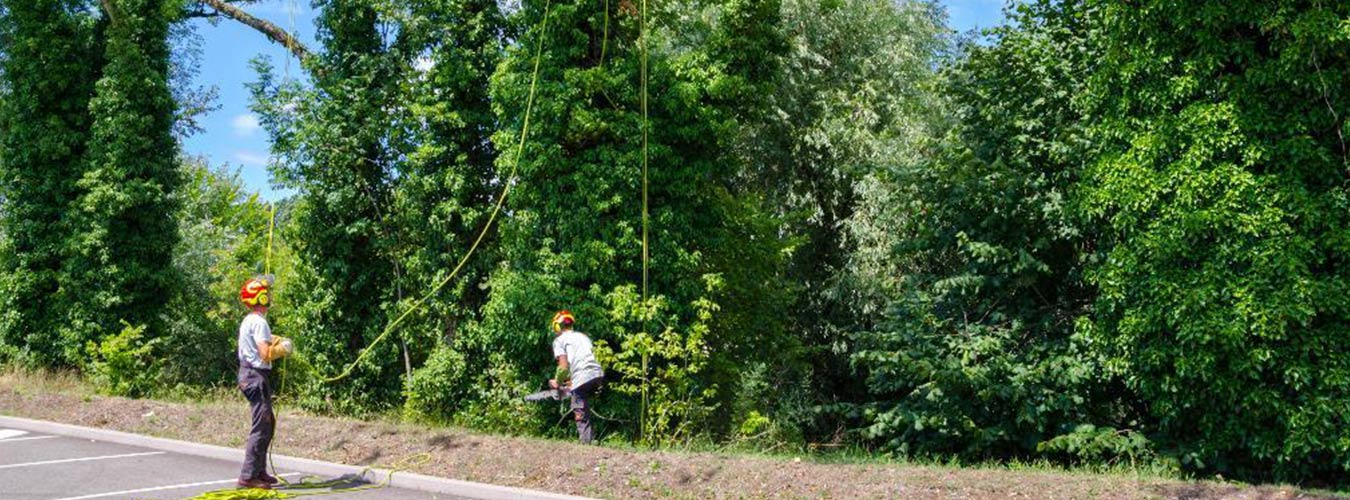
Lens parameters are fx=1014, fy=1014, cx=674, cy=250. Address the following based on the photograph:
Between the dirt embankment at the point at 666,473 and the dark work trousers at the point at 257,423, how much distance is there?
153 centimetres

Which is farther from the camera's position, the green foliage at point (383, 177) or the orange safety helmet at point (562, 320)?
the green foliage at point (383, 177)

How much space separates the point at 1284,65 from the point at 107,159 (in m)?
18.6

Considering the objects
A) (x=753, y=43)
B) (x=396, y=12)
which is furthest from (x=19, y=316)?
(x=753, y=43)

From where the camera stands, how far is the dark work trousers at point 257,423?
9.10 m

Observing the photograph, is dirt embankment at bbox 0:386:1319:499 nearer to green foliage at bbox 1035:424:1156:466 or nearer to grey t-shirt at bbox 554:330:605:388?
grey t-shirt at bbox 554:330:605:388

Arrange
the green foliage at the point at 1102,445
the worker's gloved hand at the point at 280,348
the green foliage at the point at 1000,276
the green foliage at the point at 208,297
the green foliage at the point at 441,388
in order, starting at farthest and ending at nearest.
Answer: the green foliage at the point at 208,297 < the green foliage at the point at 441,388 < the green foliage at the point at 1000,276 < the green foliage at the point at 1102,445 < the worker's gloved hand at the point at 280,348

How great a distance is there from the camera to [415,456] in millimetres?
10586

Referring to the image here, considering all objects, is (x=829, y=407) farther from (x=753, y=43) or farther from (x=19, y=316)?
(x=19, y=316)

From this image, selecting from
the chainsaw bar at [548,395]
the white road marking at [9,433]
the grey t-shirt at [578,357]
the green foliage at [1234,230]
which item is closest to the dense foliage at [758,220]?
the green foliage at [1234,230]

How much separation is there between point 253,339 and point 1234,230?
9.68m

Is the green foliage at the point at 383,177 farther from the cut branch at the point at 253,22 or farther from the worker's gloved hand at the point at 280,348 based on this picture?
the worker's gloved hand at the point at 280,348

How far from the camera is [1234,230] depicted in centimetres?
1043

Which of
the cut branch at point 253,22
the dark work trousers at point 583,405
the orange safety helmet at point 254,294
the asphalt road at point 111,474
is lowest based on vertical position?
the asphalt road at point 111,474

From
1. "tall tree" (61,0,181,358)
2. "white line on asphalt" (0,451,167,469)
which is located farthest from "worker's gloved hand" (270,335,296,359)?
"tall tree" (61,0,181,358)
